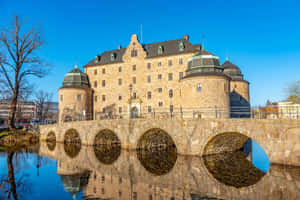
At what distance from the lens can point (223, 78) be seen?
77.8 ft

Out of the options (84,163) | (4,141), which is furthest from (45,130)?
(84,163)

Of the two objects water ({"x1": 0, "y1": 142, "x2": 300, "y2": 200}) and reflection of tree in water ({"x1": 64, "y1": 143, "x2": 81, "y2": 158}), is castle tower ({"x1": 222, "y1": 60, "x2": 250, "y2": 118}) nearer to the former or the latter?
water ({"x1": 0, "y1": 142, "x2": 300, "y2": 200})

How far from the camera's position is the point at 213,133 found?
55.7ft

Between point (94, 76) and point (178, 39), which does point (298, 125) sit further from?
point (94, 76)

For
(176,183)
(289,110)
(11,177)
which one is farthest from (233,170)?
(11,177)

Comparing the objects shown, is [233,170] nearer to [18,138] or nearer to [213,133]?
[213,133]

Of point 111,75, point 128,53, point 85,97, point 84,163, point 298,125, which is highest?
point 128,53

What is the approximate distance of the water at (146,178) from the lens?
1073cm

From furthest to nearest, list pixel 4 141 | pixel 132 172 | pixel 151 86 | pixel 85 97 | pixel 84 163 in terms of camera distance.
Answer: pixel 85 97, pixel 151 86, pixel 4 141, pixel 84 163, pixel 132 172

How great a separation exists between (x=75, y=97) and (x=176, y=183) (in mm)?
31168

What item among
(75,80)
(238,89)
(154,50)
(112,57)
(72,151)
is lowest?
(72,151)

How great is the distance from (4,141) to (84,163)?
19.3 meters

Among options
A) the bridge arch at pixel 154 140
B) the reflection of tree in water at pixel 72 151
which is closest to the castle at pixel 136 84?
the bridge arch at pixel 154 140

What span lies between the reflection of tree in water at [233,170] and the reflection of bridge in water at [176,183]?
0.32 m
